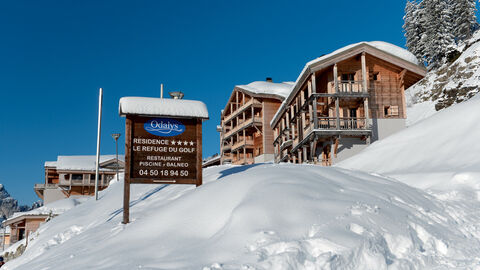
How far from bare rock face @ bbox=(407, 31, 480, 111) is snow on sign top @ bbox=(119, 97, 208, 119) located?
3549cm

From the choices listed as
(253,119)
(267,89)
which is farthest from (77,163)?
(267,89)

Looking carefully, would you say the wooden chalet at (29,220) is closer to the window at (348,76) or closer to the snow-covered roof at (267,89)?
the snow-covered roof at (267,89)

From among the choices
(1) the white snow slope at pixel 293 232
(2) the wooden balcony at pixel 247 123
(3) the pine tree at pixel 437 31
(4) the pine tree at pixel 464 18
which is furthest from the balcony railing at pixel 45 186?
(4) the pine tree at pixel 464 18

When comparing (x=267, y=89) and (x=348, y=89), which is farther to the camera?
(x=267, y=89)

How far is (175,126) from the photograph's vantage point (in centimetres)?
1129

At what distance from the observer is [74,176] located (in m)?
A: 57.5

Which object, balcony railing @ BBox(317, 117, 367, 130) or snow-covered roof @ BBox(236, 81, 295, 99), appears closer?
balcony railing @ BBox(317, 117, 367, 130)

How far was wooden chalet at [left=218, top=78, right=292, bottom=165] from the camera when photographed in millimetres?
45219

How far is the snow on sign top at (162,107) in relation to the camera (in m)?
10.7

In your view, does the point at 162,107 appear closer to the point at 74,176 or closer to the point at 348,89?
the point at 348,89

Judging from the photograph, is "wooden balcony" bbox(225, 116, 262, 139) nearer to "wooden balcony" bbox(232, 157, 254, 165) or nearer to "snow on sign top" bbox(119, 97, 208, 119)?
"wooden balcony" bbox(232, 157, 254, 165)

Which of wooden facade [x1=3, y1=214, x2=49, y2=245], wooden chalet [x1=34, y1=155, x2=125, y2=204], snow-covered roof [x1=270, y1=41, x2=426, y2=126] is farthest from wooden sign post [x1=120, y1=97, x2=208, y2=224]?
wooden chalet [x1=34, y1=155, x2=125, y2=204]

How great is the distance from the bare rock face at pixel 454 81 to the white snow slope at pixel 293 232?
1440 inches

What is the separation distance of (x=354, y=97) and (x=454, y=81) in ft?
81.1
